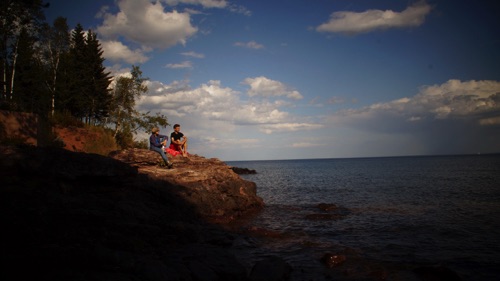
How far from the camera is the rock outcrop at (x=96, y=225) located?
582 centimetres

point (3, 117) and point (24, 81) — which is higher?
point (24, 81)

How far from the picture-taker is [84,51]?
41.3m

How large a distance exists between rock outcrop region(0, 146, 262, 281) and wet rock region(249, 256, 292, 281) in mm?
390

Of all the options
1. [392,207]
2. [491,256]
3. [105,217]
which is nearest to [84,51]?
[105,217]

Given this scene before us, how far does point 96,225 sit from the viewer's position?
8.20m

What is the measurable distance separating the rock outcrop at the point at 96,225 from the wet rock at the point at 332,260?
376cm

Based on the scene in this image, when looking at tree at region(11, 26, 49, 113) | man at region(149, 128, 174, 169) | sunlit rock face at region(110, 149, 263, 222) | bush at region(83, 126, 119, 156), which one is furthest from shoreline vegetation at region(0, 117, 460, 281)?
bush at region(83, 126, 119, 156)

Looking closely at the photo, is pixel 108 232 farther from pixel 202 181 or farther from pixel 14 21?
pixel 14 21

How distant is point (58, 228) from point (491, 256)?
1639 cm

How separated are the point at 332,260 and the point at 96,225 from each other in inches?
342

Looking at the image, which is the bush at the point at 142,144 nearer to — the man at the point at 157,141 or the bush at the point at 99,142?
the bush at the point at 99,142

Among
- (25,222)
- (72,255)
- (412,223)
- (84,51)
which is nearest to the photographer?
(72,255)

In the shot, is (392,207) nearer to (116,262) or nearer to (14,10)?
(116,262)

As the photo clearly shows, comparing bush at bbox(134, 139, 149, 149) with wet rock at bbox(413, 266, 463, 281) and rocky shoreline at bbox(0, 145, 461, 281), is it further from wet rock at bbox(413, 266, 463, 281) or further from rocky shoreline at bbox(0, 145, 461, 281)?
wet rock at bbox(413, 266, 463, 281)
